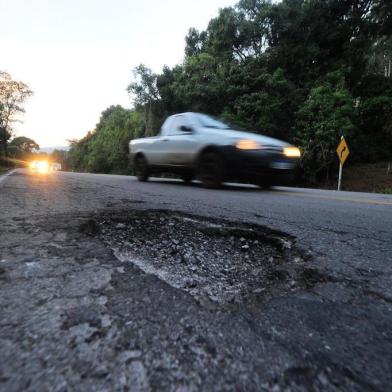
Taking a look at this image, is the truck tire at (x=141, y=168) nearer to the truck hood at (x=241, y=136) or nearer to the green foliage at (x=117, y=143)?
the truck hood at (x=241, y=136)

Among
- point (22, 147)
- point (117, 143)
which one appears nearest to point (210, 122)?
point (117, 143)

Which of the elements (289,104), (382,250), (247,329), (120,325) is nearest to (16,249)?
(120,325)

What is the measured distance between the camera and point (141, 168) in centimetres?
736

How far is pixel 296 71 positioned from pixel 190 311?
22.0 meters

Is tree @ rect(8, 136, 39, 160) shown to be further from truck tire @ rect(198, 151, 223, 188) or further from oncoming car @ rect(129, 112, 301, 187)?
truck tire @ rect(198, 151, 223, 188)

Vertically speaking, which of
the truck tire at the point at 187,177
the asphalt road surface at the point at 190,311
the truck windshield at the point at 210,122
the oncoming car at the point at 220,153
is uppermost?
the truck windshield at the point at 210,122

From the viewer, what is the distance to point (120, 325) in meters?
0.80

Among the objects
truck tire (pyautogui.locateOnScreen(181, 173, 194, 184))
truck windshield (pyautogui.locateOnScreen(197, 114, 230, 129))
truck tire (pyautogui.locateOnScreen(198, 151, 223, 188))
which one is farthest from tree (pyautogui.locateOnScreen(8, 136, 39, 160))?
truck tire (pyautogui.locateOnScreen(198, 151, 223, 188))

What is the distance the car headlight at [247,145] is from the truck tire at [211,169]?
426mm

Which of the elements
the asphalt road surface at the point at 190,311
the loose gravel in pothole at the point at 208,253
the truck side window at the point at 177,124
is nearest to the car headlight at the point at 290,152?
the truck side window at the point at 177,124

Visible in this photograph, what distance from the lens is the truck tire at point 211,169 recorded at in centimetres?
514

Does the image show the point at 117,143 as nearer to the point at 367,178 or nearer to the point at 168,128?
the point at 367,178

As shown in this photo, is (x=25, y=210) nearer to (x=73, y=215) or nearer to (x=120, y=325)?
(x=73, y=215)

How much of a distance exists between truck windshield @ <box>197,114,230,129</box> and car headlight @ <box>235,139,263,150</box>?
33.0 inches
